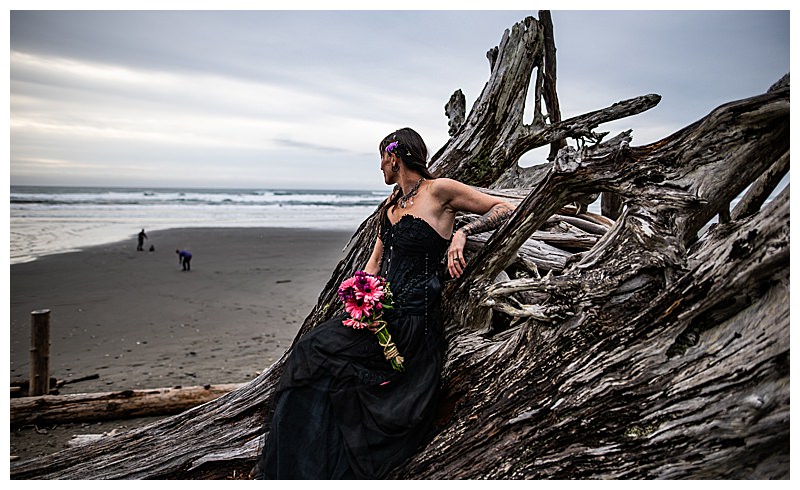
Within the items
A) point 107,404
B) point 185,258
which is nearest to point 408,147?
point 107,404

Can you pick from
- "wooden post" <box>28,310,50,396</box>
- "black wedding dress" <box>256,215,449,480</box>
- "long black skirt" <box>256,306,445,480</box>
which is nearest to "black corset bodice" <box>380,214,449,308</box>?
"black wedding dress" <box>256,215,449,480</box>

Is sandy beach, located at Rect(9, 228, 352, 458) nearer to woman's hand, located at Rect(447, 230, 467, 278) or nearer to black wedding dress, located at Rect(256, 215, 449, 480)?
black wedding dress, located at Rect(256, 215, 449, 480)

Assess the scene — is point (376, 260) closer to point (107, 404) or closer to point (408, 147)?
point (408, 147)

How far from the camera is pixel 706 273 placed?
2.99 meters

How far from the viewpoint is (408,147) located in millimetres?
3736

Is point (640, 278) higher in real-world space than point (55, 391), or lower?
higher

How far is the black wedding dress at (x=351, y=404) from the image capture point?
3.38 m

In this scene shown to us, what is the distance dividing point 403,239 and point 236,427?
6.46 feet

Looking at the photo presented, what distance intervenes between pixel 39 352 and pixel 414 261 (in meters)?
4.65

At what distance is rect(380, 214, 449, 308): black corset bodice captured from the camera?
373 cm

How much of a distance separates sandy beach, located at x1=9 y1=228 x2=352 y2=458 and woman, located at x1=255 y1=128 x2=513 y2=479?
3.60m

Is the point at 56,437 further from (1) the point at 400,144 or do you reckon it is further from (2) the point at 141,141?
(2) the point at 141,141
